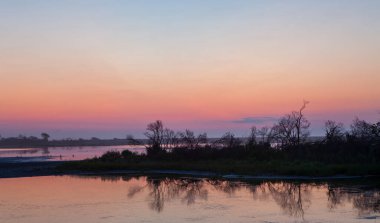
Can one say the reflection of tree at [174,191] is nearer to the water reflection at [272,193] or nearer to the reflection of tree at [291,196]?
the water reflection at [272,193]

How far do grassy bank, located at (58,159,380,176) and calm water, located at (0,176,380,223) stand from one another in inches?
210

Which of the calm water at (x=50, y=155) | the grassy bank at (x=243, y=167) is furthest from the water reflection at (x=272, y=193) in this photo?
the calm water at (x=50, y=155)

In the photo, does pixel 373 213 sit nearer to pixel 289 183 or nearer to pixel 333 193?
pixel 333 193

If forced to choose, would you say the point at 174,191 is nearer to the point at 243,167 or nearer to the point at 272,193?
the point at 272,193

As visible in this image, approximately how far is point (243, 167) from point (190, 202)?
18.0m

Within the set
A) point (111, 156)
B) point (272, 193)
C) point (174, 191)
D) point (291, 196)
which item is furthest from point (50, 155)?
point (291, 196)

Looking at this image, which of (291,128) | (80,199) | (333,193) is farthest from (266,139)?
(80,199)

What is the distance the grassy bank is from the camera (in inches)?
1406

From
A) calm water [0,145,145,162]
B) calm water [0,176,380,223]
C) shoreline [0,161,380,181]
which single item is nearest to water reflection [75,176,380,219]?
calm water [0,176,380,223]

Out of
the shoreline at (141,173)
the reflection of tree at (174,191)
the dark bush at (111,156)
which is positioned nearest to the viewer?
the reflection of tree at (174,191)

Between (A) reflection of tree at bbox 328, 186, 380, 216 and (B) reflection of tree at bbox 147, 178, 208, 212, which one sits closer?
(A) reflection of tree at bbox 328, 186, 380, 216

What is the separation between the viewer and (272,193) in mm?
26266

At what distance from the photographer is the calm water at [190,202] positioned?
18359mm

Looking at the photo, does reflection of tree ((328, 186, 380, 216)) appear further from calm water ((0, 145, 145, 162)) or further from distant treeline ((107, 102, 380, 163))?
calm water ((0, 145, 145, 162))
